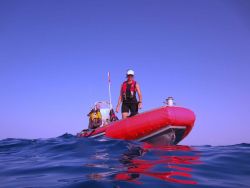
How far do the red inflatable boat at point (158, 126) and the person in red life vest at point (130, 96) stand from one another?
0.63m

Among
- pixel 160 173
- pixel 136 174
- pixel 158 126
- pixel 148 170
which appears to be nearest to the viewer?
pixel 136 174

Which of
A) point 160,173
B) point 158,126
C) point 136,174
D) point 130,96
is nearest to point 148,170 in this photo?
point 160,173

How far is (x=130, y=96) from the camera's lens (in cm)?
789

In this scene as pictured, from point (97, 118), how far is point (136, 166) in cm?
754

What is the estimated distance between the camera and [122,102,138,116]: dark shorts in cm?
794

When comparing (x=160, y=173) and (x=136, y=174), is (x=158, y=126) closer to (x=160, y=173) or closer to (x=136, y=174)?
(x=160, y=173)

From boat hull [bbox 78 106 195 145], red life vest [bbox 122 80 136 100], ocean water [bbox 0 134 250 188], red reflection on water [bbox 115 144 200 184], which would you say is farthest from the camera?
red life vest [bbox 122 80 136 100]

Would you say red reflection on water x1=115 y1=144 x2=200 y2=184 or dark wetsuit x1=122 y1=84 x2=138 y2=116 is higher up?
dark wetsuit x1=122 y1=84 x2=138 y2=116

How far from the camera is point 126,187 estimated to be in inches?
109

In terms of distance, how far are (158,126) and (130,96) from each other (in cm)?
151

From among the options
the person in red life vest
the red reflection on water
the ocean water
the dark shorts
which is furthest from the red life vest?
the red reflection on water

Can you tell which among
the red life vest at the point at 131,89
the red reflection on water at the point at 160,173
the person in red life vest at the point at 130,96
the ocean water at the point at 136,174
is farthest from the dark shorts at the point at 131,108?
the red reflection on water at the point at 160,173

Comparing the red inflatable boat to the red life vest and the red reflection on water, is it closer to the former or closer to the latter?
the red life vest

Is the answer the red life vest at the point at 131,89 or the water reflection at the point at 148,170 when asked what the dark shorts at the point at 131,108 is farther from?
the water reflection at the point at 148,170
